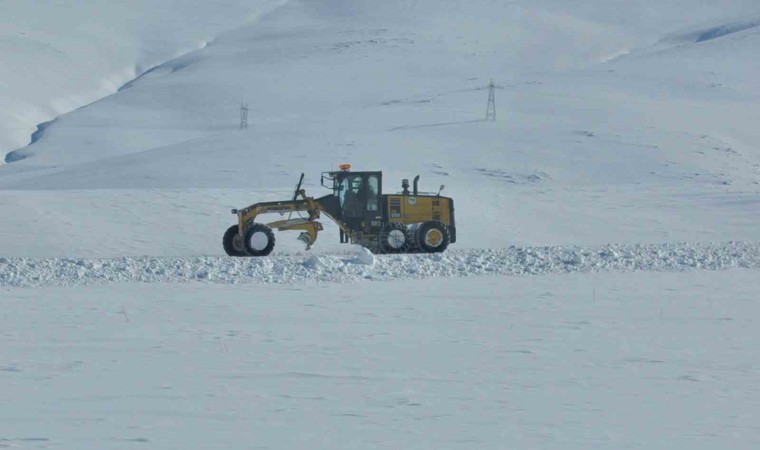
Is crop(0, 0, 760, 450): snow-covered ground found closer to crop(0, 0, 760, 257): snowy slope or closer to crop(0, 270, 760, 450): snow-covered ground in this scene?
crop(0, 270, 760, 450): snow-covered ground

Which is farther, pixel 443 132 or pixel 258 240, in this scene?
pixel 443 132

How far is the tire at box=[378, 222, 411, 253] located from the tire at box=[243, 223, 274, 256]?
5.58 ft

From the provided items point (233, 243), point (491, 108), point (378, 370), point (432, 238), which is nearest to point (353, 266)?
point (432, 238)

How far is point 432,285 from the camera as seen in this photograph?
1509 centimetres

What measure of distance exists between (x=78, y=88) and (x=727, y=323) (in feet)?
304

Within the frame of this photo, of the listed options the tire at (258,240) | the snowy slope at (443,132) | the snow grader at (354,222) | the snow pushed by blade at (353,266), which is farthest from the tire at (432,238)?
the snowy slope at (443,132)

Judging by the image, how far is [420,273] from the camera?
1630cm

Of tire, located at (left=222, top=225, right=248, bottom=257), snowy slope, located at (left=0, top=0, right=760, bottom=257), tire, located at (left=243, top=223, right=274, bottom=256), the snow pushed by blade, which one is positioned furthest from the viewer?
snowy slope, located at (left=0, top=0, right=760, bottom=257)

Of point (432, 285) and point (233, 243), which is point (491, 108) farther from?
point (432, 285)

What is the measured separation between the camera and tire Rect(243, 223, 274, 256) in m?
18.4

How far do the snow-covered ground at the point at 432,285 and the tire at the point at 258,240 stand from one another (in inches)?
42.4

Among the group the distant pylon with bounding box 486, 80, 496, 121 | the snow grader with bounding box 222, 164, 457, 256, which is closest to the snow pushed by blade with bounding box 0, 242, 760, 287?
the snow grader with bounding box 222, 164, 457, 256

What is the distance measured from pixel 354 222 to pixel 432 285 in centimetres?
373

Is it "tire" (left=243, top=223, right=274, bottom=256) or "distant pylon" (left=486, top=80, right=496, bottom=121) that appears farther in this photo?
"distant pylon" (left=486, top=80, right=496, bottom=121)
